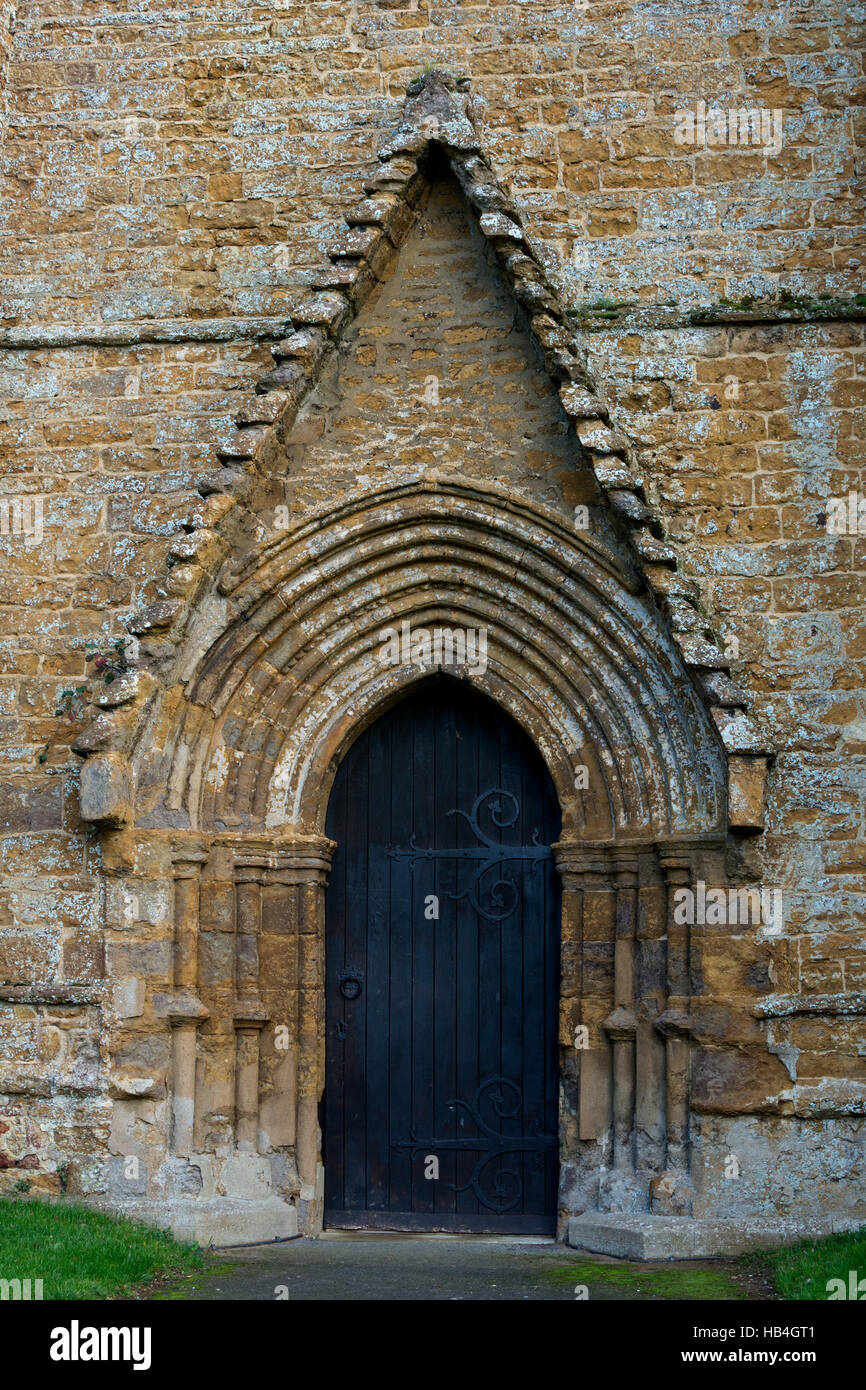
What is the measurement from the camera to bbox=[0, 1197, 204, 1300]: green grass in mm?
6219

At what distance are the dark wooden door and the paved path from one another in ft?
0.97

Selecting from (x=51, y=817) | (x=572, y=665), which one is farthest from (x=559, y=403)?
(x=51, y=817)

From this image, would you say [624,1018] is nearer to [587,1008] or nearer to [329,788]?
[587,1008]

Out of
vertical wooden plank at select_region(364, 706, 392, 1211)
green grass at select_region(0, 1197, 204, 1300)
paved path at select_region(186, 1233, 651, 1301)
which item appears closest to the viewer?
green grass at select_region(0, 1197, 204, 1300)

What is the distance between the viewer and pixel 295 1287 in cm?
666

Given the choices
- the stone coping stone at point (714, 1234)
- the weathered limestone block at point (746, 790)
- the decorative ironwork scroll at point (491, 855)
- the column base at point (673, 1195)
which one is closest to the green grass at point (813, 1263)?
the stone coping stone at point (714, 1234)

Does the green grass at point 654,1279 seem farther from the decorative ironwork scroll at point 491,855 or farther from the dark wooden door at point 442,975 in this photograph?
the decorative ironwork scroll at point 491,855

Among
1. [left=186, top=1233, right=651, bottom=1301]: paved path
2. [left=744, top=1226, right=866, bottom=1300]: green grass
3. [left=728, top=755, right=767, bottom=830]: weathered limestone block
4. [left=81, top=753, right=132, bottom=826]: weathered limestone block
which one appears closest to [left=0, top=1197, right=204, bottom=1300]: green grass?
[left=186, top=1233, right=651, bottom=1301]: paved path

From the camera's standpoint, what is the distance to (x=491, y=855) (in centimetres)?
830

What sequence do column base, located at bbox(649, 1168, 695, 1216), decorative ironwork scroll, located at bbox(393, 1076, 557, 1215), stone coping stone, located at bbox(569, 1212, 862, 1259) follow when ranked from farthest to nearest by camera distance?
decorative ironwork scroll, located at bbox(393, 1076, 557, 1215), column base, located at bbox(649, 1168, 695, 1216), stone coping stone, located at bbox(569, 1212, 862, 1259)

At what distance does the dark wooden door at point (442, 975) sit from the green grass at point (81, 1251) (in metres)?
1.24

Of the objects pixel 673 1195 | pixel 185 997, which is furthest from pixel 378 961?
pixel 673 1195

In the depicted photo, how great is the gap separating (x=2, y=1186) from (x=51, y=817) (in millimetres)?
1779

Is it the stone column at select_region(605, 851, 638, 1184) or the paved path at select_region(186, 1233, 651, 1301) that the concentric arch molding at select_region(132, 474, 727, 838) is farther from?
the paved path at select_region(186, 1233, 651, 1301)
